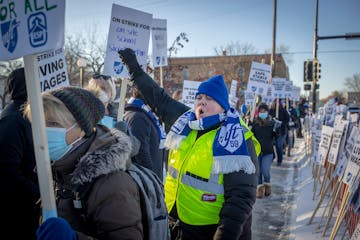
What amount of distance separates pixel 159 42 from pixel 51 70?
A: 2.45 m

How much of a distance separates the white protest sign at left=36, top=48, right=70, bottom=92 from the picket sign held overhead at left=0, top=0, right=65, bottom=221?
191 cm

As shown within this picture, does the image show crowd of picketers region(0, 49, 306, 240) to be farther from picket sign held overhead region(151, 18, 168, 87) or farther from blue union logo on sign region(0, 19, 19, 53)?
picket sign held overhead region(151, 18, 168, 87)

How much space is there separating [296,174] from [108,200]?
9.22 metres

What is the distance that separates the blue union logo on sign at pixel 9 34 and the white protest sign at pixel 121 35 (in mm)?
1878

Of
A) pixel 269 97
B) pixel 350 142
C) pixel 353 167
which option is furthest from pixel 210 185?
pixel 269 97

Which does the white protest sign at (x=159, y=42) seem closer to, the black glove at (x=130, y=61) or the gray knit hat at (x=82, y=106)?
the black glove at (x=130, y=61)

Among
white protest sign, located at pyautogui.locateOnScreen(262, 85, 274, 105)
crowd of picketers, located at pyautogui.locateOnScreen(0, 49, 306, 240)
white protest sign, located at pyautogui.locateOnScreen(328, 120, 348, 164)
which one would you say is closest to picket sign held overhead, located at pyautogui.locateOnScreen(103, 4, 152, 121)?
crowd of picketers, located at pyautogui.locateOnScreen(0, 49, 306, 240)

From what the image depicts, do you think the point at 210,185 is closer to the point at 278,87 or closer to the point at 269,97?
the point at 278,87

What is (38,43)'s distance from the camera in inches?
57.3

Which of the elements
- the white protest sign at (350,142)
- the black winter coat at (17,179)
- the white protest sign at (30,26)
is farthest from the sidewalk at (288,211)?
the white protest sign at (30,26)

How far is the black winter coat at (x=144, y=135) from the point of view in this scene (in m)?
3.39

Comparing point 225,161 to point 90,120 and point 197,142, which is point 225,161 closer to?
point 197,142

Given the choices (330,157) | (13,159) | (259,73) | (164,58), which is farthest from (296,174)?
(13,159)

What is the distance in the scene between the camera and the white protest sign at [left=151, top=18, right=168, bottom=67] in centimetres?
545
